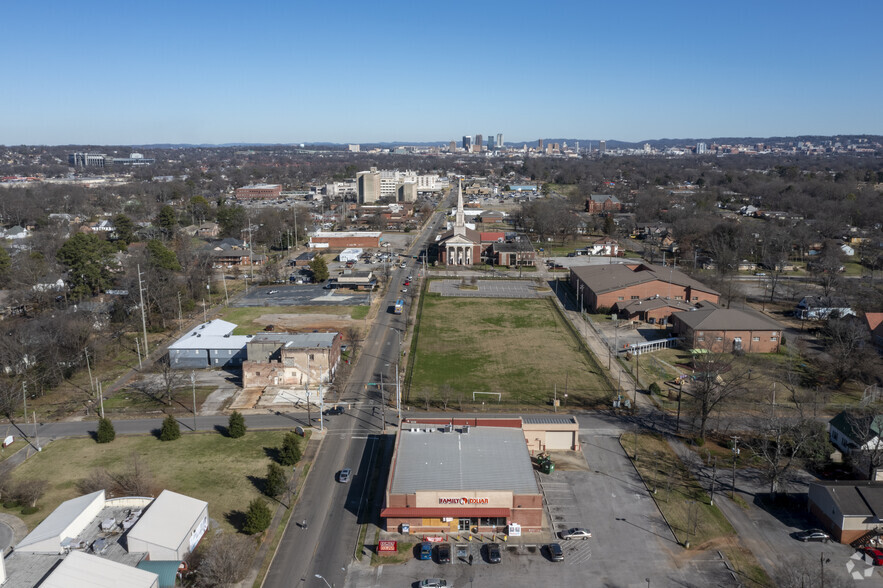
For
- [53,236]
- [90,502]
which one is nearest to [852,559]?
[90,502]

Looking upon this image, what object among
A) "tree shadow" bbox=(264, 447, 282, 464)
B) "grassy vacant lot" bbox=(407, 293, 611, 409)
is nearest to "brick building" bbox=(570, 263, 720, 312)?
"grassy vacant lot" bbox=(407, 293, 611, 409)

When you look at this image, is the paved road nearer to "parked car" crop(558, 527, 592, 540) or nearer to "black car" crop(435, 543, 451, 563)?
"black car" crop(435, 543, 451, 563)

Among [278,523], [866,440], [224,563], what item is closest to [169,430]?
[278,523]

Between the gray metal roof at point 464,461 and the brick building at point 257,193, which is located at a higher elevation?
the brick building at point 257,193

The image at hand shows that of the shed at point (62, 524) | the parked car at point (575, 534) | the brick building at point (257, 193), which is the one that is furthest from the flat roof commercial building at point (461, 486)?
the brick building at point (257, 193)

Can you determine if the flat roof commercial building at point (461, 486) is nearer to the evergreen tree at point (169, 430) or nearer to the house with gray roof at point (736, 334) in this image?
the evergreen tree at point (169, 430)

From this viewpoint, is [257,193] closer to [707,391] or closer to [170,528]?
[707,391]
